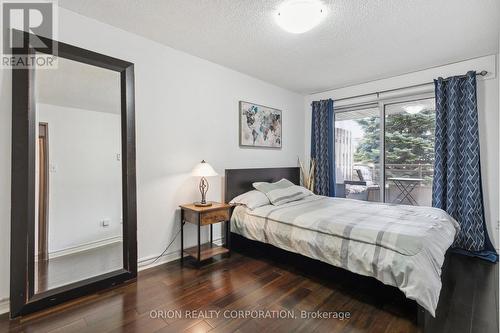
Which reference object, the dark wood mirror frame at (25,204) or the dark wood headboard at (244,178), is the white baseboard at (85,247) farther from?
the dark wood headboard at (244,178)

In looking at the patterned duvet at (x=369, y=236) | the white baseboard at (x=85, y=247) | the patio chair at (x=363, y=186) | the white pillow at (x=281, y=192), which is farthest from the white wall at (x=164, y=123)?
the patio chair at (x=363, y=186)

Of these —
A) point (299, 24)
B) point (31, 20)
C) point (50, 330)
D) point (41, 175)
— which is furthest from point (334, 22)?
point (50, 330)

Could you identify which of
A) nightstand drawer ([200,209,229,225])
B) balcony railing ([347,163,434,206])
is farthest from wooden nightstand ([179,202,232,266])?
balcony railing ([347,163,434,206])

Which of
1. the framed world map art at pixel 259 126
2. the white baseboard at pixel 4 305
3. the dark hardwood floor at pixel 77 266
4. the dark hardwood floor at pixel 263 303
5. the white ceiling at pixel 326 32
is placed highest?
the white ceiling at pixel 326 32

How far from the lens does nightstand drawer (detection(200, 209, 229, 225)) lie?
269 centimetres

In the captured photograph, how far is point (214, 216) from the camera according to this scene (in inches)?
110

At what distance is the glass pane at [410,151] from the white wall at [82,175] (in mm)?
3757

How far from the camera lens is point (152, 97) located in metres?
2.66

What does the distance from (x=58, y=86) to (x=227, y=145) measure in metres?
1.89

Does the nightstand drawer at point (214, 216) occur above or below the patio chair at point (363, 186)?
below

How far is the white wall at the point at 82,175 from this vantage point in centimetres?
209

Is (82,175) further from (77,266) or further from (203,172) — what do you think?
(203,172)

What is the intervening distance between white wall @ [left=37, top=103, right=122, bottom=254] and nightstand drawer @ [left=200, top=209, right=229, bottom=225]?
0.81 m

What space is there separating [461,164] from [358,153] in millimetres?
1415
